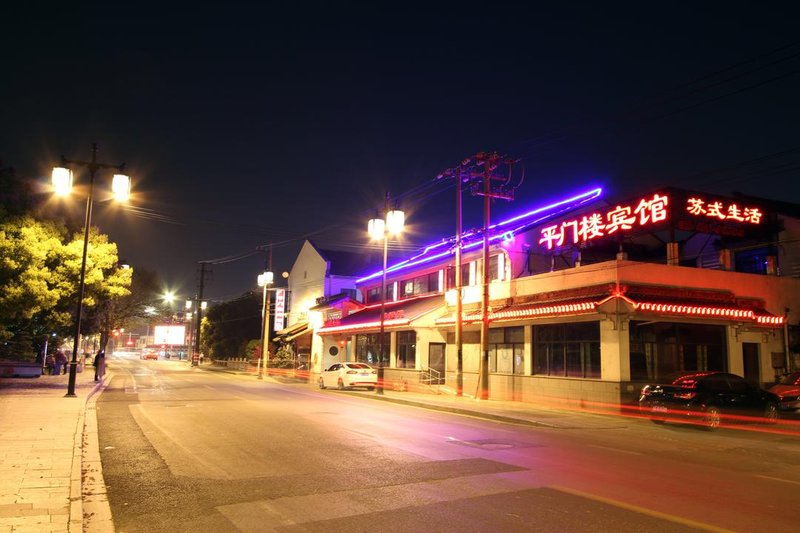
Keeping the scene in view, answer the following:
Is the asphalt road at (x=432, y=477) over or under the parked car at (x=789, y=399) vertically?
under

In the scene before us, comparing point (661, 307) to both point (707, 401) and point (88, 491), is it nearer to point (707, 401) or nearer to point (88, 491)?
point (707, 401)

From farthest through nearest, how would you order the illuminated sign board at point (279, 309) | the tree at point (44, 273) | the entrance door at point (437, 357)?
the illuminated sign board at point (279, 309), the entrance door at point (437, 357), the tree at point (44, 273)

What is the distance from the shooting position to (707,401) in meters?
16.7

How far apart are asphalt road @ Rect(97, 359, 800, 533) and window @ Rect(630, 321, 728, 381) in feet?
16.5

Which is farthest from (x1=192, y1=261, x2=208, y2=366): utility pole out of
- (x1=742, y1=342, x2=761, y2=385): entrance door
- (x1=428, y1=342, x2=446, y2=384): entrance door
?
(x1=742, y1=342, x2=761, y2=385): entrance door

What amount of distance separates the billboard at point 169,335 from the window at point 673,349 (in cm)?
7684

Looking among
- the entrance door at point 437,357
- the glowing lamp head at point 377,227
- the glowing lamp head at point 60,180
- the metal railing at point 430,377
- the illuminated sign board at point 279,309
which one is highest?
the glowing lamp head at point 377,227

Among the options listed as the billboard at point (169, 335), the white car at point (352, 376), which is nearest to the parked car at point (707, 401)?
the white car at point (352, 376)

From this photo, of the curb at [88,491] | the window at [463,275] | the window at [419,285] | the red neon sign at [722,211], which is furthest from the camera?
the window at [419,285]

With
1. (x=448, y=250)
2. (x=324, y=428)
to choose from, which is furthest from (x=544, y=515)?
(x=448, y=250)

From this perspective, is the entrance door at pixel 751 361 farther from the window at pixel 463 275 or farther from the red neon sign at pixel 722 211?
the window at pixel 463 275

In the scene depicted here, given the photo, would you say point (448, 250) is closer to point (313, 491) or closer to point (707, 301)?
point (707, 301)

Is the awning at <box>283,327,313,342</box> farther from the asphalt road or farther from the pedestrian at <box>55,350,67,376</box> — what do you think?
the asphalt road

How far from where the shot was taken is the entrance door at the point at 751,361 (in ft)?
75.9
